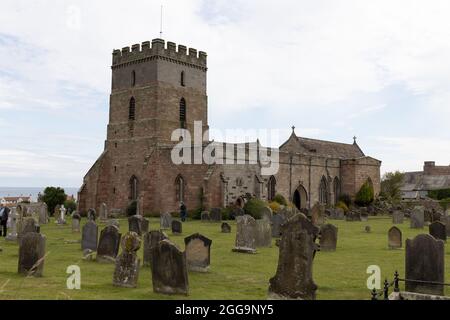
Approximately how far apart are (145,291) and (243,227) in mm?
6683

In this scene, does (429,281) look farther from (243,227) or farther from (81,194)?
(81,194)

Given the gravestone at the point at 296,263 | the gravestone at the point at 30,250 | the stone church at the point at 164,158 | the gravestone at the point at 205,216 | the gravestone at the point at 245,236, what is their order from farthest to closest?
the stone church at the point at 164,158 < the gravestone at the point at 205,216 < the gravestone at the point at 245,236 < the gravestone at the point at 30,250 < the gravestone at the point at 296,263

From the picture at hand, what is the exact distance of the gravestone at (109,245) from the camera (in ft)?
44.4

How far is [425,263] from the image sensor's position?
10016 millimetres

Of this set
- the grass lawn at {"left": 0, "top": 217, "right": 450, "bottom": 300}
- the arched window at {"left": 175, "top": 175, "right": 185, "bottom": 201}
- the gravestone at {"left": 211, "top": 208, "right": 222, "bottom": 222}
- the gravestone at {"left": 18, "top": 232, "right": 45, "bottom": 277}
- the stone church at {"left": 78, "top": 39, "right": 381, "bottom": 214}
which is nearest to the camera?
the grass lawn at {"left": 0, "top": 217, "right": 450, "bottom": 300}

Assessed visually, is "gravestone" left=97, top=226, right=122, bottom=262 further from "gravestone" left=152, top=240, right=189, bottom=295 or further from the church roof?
the church roof

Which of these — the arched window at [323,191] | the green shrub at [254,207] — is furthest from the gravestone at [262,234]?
the arched window at [323,191]

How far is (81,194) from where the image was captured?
4100 centimetres

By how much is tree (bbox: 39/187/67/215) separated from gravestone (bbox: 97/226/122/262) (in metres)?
28.7

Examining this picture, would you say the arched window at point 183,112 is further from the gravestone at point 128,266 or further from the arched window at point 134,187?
the gravestone at point 128,266

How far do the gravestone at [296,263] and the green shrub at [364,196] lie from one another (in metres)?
39.8

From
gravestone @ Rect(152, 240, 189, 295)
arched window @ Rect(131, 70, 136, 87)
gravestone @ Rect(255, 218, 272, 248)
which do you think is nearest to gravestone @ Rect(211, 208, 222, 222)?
gravestone @ Rect(255, 218, 272, 248)

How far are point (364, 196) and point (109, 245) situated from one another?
37603 mm

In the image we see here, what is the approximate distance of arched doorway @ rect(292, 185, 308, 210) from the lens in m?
43.3
